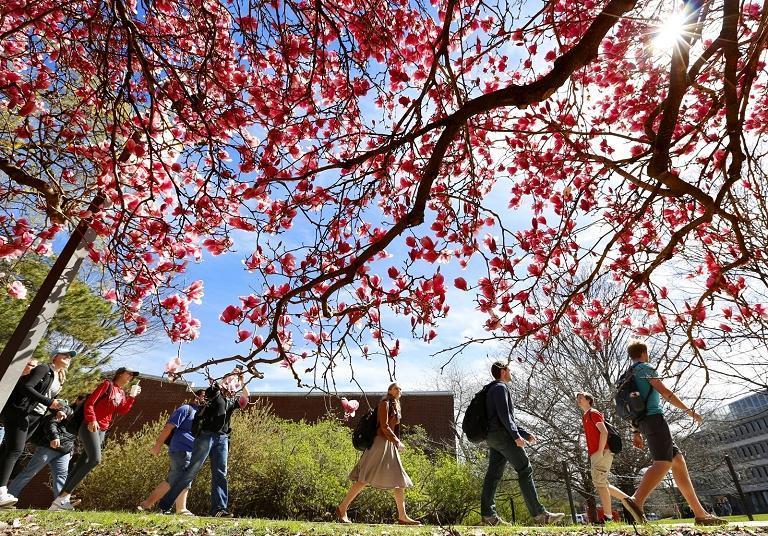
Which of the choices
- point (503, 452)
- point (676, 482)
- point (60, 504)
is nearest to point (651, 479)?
point (676, 482)

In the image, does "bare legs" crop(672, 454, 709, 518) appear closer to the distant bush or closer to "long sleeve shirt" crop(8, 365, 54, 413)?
the distant bush

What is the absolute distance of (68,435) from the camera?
5.27 m

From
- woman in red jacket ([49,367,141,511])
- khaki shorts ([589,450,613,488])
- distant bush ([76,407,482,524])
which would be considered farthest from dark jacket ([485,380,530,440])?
distant bush ([76,407,482,524])

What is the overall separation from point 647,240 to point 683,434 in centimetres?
1007

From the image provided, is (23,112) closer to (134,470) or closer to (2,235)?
(2,235)

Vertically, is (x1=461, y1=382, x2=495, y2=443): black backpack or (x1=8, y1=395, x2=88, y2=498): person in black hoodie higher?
(x1=461, y1=382, x2=495, y2=443): black backpack

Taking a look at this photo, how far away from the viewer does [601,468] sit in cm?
484

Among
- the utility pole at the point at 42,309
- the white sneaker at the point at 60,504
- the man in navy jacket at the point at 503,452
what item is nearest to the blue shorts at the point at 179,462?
the white sneaker at the point at 60,504

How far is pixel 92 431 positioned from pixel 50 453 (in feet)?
2.35

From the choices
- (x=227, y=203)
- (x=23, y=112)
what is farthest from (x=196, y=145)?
(x=23, y=112)

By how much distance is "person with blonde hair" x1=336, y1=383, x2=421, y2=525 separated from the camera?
16.6 ft

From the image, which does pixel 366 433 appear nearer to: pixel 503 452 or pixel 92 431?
pixel 503 452

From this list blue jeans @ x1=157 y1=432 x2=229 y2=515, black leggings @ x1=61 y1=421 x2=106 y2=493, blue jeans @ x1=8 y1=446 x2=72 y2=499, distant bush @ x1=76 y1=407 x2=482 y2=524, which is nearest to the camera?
black leggings @ x1=61 y1=421 x2=106 y2=493

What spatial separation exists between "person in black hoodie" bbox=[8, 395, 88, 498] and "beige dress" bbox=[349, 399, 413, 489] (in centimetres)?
326
